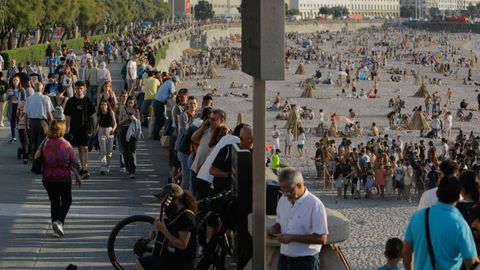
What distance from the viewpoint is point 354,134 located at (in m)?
33.1

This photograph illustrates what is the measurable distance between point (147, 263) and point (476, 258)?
2190 mm

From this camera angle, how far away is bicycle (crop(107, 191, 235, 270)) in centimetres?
666

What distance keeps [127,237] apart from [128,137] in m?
4.71

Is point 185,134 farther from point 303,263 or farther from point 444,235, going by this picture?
point 444,235

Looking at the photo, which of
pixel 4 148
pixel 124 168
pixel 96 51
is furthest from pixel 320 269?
pixel 96 51

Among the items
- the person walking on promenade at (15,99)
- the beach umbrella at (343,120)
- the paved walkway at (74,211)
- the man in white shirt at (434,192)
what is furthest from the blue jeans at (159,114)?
the beach umbrella at (343,120)

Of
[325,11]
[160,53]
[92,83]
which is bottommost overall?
[92,83]

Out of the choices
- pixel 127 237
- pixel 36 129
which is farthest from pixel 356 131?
pixel 127 237

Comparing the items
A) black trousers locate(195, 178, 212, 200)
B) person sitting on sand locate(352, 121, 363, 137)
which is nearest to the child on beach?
black trousers locate(195, 178, 212, 200)

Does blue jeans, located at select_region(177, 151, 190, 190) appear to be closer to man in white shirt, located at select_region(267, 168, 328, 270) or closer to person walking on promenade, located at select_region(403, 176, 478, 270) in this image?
man in white shirt, located at select_region(267, 168, 328, 270)

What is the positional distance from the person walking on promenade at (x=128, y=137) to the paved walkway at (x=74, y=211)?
155 mm

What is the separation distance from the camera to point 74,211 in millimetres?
9156

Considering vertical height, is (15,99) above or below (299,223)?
above

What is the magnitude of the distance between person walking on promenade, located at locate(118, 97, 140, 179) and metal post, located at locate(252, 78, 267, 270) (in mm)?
6069
